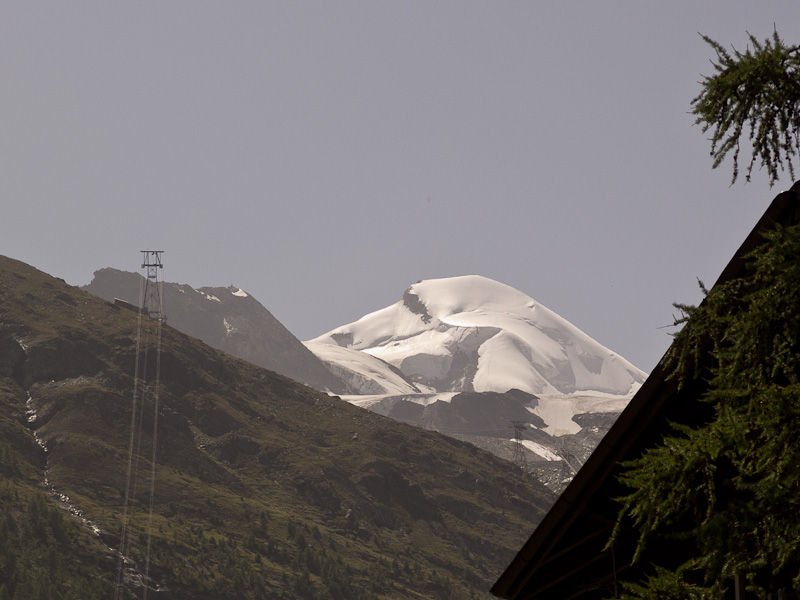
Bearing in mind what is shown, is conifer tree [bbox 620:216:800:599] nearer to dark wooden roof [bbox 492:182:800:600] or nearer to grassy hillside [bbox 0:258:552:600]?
dark wooden roof [bbox 492:182:800:600]

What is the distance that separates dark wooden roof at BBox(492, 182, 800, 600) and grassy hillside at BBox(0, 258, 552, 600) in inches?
4308

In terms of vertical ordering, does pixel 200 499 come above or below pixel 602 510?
below

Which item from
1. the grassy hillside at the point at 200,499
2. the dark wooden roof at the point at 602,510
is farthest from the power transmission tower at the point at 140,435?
the dark wooden roof at the point at 602,510

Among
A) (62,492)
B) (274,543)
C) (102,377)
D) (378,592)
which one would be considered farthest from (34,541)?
(102,377)

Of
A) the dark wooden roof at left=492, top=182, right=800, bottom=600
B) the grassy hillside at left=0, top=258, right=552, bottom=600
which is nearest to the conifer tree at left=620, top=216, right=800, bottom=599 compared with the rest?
the dark wooden roof at left=492, top=182, right=800, bottom=600

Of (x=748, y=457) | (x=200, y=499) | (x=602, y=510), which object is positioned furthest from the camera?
(x=200, y=499)

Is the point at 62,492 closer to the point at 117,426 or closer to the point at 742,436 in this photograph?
the point at 117,426

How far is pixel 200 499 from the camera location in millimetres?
154125

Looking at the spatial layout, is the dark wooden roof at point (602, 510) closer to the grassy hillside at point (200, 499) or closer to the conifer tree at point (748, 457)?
the conifer tree at point (748, 457)

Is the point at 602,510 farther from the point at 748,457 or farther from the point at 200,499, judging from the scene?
the point at 200,499

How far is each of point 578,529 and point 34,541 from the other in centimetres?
12487

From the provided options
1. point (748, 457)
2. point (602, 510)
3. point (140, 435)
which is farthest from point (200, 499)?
point (748, 457)

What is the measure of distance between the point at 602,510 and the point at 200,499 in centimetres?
14937

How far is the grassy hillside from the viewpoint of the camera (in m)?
128
